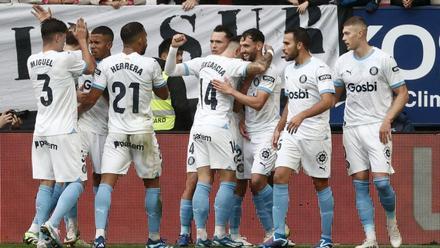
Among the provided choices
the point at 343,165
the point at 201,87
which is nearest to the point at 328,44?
the point at 343,165

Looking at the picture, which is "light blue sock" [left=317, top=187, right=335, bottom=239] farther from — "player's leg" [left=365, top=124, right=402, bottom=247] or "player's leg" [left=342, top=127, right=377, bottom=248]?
"player's leg" [left=365, top=124, right=402, bottom=247]

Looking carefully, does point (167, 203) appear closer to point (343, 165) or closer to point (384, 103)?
point (343, 165)

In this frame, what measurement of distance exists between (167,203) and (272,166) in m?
2.35

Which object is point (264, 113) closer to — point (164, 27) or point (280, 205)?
point (280, 205)

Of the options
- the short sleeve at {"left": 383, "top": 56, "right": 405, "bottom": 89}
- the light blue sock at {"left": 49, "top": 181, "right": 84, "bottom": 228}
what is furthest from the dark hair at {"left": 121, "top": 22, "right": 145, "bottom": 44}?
the short sleeve at {"left": 383, "top": 56, "right": 405, "bottom": 89}

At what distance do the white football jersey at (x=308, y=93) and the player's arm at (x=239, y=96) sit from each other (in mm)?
335

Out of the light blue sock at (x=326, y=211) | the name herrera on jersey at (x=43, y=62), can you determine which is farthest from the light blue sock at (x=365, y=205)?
the name herrera on jersey at (x=43, y=62)

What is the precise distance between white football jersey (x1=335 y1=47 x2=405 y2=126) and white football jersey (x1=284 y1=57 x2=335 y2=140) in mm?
296

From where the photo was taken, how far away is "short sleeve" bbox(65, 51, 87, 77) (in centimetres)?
1499

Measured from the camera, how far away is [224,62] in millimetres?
15602

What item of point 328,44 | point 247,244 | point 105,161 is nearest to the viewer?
point 105,161

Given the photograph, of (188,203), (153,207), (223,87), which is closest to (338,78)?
(223,87)

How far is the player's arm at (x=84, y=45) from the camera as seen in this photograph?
593 inches

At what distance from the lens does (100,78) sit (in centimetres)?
1524
